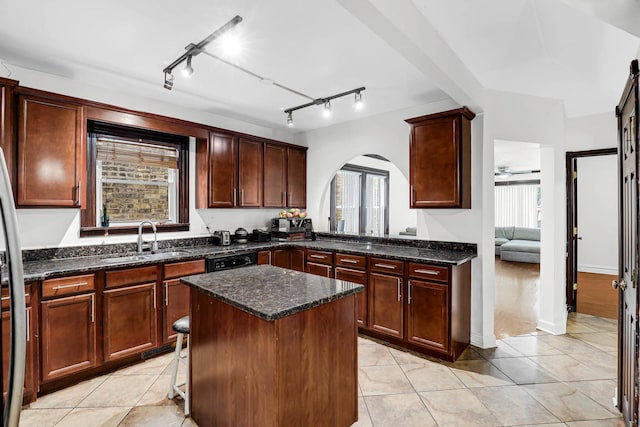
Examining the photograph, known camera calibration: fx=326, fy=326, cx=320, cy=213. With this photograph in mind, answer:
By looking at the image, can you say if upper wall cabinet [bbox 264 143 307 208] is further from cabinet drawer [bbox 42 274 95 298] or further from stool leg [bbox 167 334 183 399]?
stool leg [bbox 167 334 183 399]

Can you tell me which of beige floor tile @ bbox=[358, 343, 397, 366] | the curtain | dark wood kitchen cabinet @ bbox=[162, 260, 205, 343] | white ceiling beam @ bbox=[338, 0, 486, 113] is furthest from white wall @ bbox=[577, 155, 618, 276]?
dark wood kitchen cabinet @ bbox=[162, 260, 205, 343]

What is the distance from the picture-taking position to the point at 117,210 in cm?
343

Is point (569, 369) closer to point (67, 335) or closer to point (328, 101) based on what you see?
point (328, 101)

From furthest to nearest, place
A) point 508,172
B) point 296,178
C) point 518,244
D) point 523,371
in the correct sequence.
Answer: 1. point 508,172
2. point 518,244
3. point 296,178
4. point 523,371

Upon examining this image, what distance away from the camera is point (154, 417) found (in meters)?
2.22

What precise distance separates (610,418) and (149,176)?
454cm

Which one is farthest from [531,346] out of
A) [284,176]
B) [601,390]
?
[284,176]

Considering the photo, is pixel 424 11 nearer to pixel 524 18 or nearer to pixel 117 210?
pixel 524 18

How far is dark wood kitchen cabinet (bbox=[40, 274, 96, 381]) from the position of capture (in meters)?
2.44

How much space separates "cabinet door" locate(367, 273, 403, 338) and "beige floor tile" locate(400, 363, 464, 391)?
0.39 m

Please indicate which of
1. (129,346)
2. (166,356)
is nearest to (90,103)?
(129,346)

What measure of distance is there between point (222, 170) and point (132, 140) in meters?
0.99

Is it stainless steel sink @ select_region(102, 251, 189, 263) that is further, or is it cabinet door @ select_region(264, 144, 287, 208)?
cabinet door @ select_region(264, 144, 287, 208)

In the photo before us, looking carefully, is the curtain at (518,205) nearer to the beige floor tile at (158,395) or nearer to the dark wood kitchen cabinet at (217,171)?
the dark wood kitchen cabinet at (217,171)
